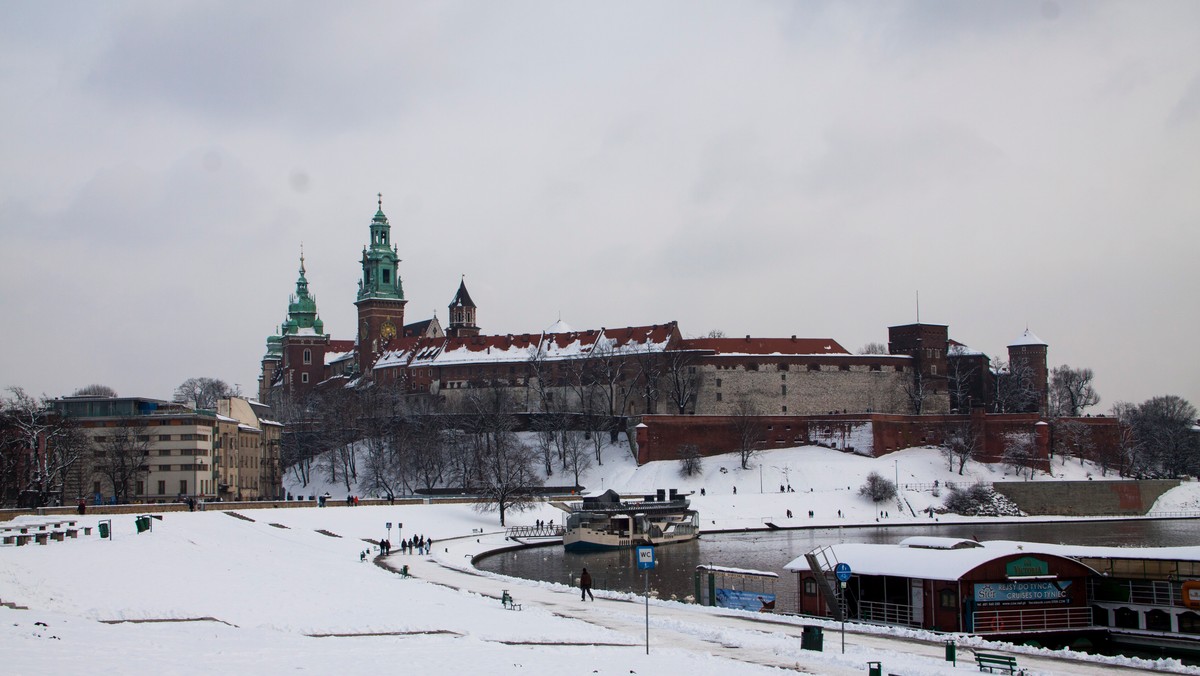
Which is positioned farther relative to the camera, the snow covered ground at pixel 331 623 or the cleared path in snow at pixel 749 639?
the cleared path in snow at pixel 749 639

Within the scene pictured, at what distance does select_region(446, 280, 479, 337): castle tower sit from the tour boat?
6302 centimetres

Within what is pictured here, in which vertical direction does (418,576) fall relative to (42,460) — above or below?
below

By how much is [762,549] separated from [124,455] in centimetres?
3676

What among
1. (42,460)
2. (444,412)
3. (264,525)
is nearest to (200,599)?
(264,525)

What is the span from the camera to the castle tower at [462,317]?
137 meters

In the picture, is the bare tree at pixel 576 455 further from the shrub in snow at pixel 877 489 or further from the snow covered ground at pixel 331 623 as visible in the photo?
the snow covered ground at pixel 331 623

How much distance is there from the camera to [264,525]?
55406mm

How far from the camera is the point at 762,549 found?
63.7 m

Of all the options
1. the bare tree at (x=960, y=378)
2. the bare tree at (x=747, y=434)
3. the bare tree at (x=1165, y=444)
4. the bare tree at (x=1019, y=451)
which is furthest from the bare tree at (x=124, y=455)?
the bare tree at (x=1165, y=444)

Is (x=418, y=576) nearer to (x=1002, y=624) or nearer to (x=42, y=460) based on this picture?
(x=1002, y=624)

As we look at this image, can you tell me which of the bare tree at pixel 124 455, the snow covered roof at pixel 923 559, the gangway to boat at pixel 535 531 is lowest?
the gangway to boat at pixel 535 531

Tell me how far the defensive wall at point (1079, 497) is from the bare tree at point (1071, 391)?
35.7 m

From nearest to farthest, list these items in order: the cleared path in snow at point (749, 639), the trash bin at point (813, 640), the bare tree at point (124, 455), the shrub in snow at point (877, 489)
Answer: the cleared path in snow at point (749, 639) → the trash bin at point (813, 640) → the bare tree at point (124, 455) → the shrub in snow at point (877, 489)

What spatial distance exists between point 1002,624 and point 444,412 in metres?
87.3
